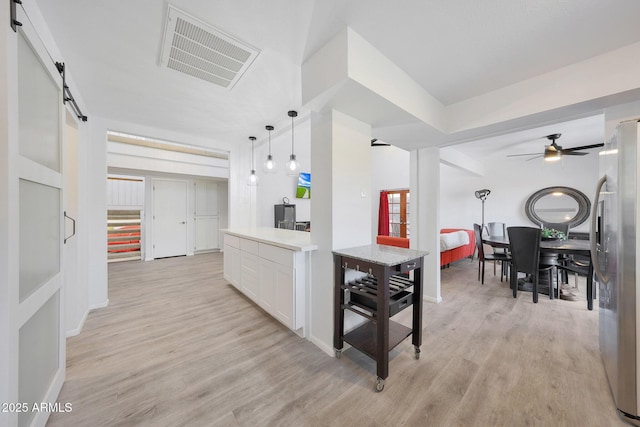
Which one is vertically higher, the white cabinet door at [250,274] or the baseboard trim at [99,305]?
the white cabinet door at [250,274]

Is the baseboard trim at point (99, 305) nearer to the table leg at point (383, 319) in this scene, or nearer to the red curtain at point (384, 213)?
the table leg at point (383, 319)

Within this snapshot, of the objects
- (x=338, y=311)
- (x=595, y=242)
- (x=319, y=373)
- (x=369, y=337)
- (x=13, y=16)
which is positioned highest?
(x=13, y=16)

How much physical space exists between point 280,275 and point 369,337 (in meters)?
0.94

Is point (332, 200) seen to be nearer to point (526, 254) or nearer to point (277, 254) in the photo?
point (277, 254)

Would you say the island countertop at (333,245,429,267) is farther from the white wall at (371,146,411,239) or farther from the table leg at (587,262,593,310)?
the white wall at (371,146,411,239)

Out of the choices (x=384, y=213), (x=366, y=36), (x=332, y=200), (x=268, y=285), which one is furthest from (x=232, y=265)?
(x=384, y=213)

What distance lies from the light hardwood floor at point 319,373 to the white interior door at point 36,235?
12.7 inches

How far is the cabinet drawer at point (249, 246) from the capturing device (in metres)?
2.58

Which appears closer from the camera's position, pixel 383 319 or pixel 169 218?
pixel 383 319

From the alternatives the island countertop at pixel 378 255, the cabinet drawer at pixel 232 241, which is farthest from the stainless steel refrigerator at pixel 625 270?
the cabinet drawer at pixel 232 241

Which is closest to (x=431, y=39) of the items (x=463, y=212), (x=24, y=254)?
(x=24, y=254)

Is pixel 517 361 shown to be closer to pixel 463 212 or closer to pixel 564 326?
pixel 564 326

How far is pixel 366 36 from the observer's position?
1520mm

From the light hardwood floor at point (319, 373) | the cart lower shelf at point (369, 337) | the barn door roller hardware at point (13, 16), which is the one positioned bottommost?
the light hardwood floor at point (319, 373)
